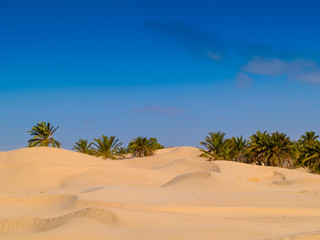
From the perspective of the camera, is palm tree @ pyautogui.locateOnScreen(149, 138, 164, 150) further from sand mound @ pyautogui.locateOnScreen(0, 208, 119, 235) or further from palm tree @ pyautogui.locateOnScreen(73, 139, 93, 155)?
sand mound @ pyautogui.locateOnScreen(0, 208, 119, 235)

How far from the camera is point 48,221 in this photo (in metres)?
11.8

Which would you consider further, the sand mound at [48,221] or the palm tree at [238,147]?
the palm tree at [238,147]

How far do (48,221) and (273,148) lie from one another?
34107 mm

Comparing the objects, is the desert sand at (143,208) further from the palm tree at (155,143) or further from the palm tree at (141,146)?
the palm tree at (155,143)

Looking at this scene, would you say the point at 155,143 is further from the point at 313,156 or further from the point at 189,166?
the point at 313,156

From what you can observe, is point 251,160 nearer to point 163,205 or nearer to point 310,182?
point 310,182

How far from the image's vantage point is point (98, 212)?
1160 cm

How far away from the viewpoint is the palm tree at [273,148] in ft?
135

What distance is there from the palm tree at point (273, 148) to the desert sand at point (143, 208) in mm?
13122

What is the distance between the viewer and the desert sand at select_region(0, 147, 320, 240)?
988cm

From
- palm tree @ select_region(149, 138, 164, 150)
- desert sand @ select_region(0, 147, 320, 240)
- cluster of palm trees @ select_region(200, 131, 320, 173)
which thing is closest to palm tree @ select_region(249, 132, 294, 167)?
cluster of palm trees @ select_region(200, 131, 320, 173)

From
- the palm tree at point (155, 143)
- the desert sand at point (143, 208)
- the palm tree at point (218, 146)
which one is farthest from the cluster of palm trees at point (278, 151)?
the palm tree at point (155, 143)

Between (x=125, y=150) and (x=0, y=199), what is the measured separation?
50.9m

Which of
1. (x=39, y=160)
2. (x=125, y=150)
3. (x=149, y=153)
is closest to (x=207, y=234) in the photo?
(x=39, y=160)
